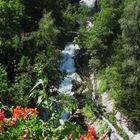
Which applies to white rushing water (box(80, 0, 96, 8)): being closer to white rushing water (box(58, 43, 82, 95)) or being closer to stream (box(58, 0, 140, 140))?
stream (box(58, 0, 140, 140))

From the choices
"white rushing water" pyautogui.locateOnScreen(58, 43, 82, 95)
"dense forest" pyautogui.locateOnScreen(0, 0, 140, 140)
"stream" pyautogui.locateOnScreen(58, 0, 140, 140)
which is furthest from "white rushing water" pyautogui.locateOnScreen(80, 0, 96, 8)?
"white rushing water" pyautogui.locateOnScreen(58, 43, 82, 95)

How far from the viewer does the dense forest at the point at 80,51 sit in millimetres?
28844

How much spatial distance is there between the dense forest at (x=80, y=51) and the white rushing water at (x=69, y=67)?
45 centimetres

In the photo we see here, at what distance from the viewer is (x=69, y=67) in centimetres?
3775

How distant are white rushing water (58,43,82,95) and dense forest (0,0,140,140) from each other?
45 centimetres

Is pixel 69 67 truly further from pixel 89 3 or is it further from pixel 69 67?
pixel 89 3

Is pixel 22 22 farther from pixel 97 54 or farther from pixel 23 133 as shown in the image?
pixel 23 133

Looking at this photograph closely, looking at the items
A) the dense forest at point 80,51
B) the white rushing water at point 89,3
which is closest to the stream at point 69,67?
the dense forest at point 80,51

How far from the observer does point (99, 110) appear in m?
32.8

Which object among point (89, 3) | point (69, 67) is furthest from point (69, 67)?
point (89, 3)

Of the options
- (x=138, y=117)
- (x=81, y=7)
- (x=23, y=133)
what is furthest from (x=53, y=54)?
(x=23, y=133)

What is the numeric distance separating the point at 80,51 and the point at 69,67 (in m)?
2.37

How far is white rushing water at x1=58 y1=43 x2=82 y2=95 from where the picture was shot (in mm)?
35312

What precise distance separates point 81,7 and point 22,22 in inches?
342
